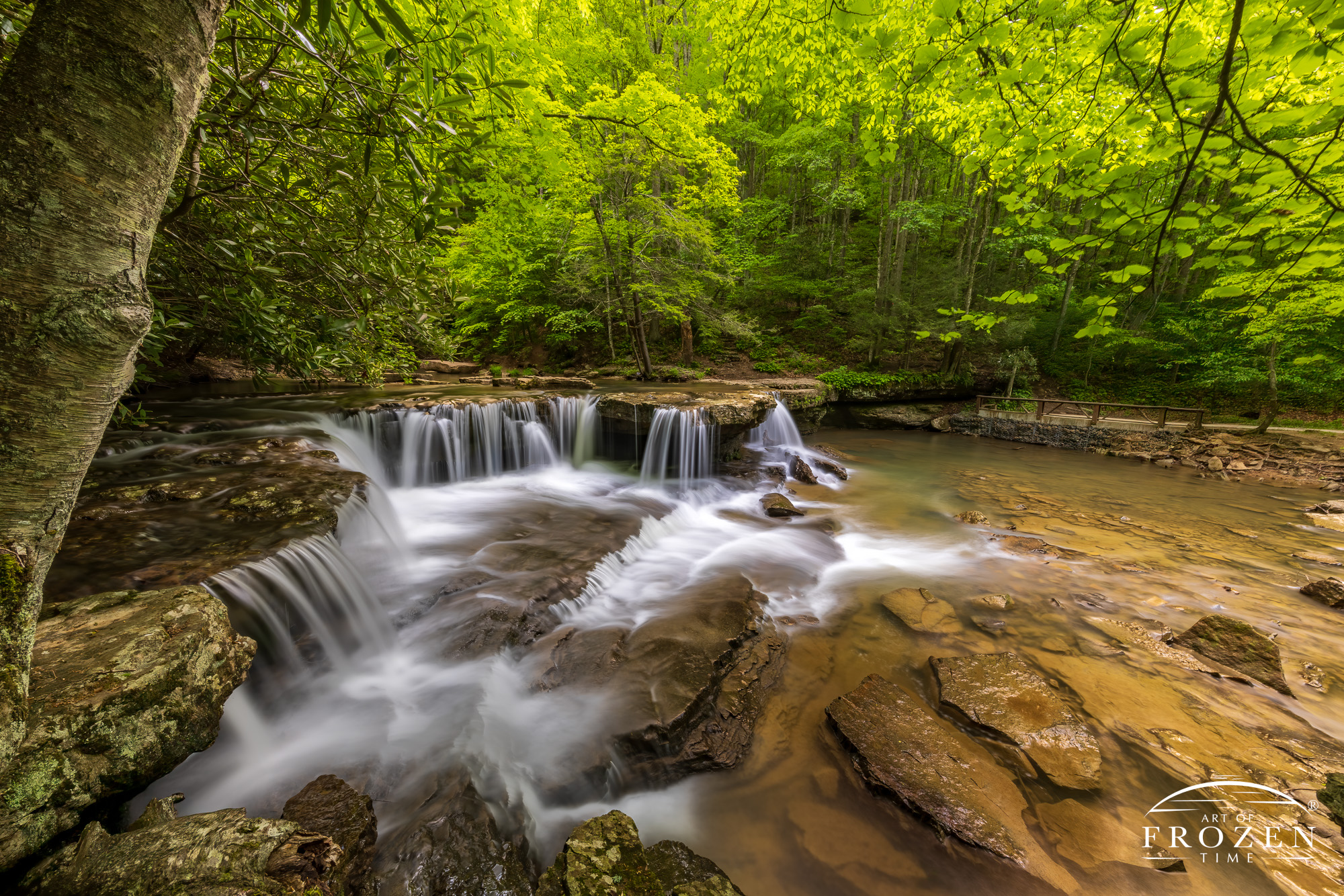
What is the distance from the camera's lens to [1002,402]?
16.1 metres

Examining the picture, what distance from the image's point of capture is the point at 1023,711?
3246 mm

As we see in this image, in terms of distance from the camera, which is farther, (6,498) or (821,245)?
(821,245)

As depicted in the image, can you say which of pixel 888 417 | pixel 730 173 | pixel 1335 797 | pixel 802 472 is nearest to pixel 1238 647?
pixel 1335 797

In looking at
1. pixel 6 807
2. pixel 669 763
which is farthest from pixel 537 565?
pixel 6 807

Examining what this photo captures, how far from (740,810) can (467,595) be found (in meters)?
2.93

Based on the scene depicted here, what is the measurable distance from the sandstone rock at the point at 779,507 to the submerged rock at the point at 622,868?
5.66m

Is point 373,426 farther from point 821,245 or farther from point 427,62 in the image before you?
point 821,245

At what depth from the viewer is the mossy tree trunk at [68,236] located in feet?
2.93

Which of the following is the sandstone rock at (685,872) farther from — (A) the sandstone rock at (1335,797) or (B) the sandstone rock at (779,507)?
(B) the sandstone rock at (779,507)

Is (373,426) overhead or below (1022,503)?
overhead

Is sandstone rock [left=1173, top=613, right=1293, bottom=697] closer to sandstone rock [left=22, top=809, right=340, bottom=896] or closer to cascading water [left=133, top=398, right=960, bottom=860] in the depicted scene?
cascading water [left=133, top=398, right=960, bottom=860]

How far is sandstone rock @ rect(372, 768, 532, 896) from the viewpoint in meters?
2.06

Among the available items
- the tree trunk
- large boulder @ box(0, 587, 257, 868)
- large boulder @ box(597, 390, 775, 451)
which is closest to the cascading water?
large boulder @ box(0, 587, 257, 868)

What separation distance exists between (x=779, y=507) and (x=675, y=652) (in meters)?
4.26
